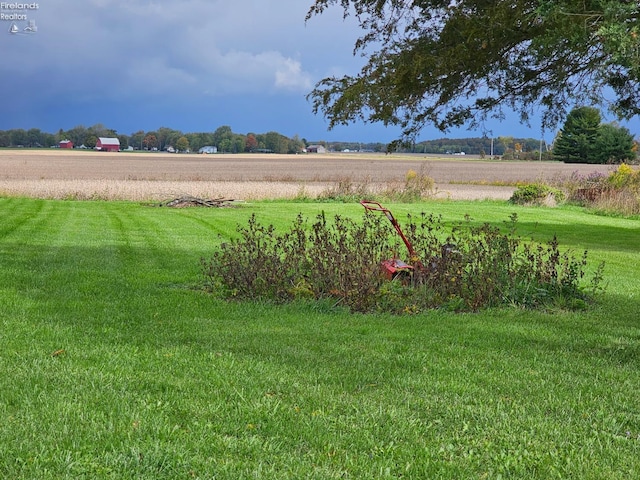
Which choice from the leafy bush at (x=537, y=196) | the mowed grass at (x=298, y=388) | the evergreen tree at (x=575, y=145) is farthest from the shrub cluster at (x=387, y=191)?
the evergreen tree at (x=575, y=145)

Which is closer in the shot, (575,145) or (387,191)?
(387,191)

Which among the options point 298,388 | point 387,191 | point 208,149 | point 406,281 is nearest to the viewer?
point 298,388

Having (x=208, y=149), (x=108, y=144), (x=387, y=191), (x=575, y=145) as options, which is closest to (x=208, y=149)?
(x=208, y=149)

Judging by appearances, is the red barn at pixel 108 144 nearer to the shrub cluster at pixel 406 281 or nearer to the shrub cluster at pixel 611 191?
the shrub cluster at pixel 611 191

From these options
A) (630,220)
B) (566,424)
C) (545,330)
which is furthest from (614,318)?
(630,220)

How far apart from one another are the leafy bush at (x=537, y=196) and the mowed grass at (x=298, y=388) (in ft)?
61.5

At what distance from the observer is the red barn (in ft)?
336

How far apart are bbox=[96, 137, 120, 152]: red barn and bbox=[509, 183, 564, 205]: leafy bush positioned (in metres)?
84.4

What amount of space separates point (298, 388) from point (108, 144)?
104m

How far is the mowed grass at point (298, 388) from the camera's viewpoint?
338 cm

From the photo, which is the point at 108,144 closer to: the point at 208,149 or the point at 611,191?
the point at 208,149

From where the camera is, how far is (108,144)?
4050 inches

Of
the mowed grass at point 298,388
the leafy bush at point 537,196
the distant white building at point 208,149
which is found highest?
the distant white building at point 208,149

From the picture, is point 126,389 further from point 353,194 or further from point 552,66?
point 353,194
